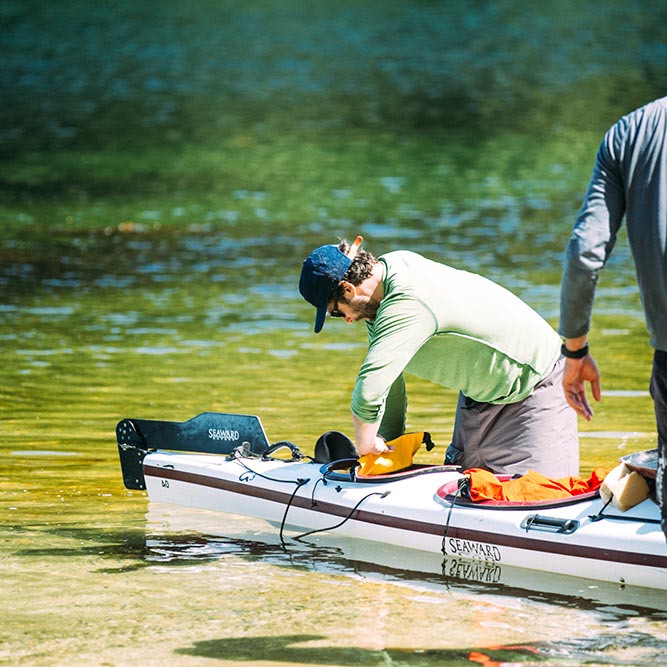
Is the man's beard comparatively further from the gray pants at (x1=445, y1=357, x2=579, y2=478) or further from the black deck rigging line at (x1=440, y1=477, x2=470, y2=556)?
the black deck rigging line at (x1=440, y1=477, x2=470, y2=556)

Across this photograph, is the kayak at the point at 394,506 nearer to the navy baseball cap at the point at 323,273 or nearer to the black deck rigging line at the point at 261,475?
the black deck rigging line at the point at 261,475

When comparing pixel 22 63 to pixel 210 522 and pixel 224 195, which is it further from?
pixel 210 522

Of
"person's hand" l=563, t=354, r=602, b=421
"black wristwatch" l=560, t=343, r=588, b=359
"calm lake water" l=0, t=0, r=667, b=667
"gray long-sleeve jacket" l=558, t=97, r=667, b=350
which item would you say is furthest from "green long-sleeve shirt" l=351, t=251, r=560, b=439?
"gray long-sleeve jacket" l=558, t=97, r=667, b=350

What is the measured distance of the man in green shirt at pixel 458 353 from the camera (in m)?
6.51

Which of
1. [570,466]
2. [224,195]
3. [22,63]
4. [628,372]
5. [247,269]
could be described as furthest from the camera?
[22,63]

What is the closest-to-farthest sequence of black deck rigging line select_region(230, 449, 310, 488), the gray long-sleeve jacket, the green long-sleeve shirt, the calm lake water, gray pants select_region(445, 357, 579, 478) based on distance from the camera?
the gray long-sleeve jacket, the calm lake water, the green long-sleeve shirt, gray pants select_region(445, 357, 579, 478), black deck rigging line select_region(230, 449, 310, 488)

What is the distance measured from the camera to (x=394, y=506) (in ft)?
23.3

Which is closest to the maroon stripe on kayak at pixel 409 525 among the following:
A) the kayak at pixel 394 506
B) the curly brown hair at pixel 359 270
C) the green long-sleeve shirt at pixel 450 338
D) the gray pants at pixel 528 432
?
the kayak at pixel 394 506

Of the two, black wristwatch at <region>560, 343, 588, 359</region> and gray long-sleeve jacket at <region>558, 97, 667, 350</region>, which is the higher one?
gray long-sleeve jacket at <region>558, 97, 667, 350</region>

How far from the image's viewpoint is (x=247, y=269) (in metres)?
17.5

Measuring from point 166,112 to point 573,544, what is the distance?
33049 millimetres

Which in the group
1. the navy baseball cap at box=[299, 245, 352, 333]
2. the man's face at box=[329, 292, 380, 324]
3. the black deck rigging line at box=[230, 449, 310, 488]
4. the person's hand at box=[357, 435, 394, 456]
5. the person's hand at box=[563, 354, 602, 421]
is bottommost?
the black deck rigging line at box=[230, 449, 310, 488]

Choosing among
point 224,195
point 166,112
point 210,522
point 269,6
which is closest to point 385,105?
point 166,112

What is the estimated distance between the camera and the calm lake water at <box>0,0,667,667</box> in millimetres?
6129
